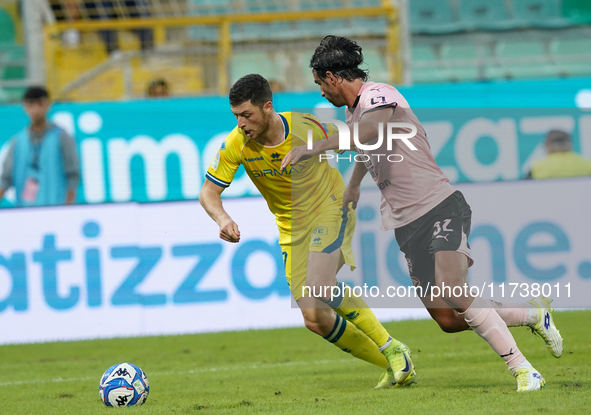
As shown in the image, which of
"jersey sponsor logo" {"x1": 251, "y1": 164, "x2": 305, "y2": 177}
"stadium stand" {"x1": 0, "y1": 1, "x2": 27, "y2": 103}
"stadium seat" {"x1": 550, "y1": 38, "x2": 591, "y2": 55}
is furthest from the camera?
"stadium seat" {"x1": 550, "y1": 38, "x2": 591, "y2": 55}

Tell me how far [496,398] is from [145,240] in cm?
520

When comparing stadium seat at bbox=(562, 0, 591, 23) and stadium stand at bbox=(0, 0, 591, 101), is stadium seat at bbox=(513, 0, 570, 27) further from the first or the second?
stadium stand at bbox=(0, 0, 591, 101)

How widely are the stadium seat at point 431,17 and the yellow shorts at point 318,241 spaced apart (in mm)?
9433

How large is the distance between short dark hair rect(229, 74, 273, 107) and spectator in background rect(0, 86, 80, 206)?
528 cm

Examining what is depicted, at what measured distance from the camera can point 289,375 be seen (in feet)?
20.9

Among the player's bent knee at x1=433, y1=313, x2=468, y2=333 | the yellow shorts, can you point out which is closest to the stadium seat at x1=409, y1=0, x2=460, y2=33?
the yellow shorts

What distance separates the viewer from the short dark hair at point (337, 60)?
4953 millimetres

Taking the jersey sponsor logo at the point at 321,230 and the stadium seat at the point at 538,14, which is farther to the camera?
the stadium seat at the point at 538,14

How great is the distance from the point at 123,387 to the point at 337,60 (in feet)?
7.93

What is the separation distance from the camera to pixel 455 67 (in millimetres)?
13023

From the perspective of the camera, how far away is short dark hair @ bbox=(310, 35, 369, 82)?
4953 mm

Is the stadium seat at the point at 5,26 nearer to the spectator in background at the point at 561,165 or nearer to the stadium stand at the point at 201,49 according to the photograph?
the stadium stand at the point at 201,49

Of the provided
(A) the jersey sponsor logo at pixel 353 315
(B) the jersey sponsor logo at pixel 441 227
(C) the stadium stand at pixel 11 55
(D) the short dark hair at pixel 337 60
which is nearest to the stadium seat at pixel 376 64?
(C) the stadium stand at pixel 11 55

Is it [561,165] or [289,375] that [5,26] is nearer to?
[561,165]
